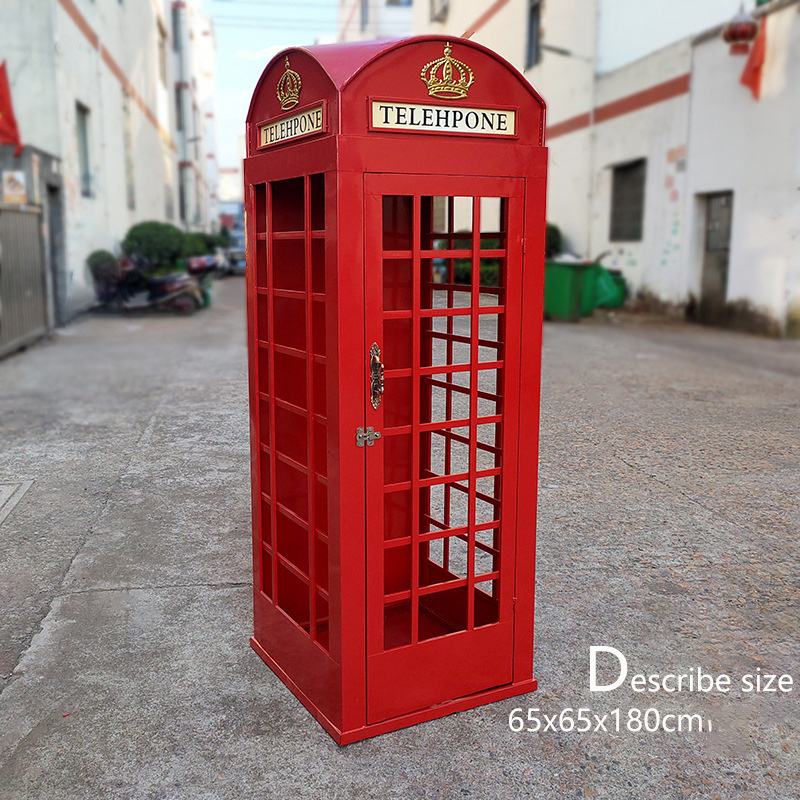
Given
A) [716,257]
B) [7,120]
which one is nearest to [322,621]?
[7,120]

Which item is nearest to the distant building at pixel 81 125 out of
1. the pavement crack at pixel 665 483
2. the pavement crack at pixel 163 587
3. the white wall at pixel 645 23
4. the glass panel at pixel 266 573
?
the pavement crack at pixel 163 587

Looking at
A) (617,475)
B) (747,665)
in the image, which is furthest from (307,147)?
(617,475)

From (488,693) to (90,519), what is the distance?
2.73 metres

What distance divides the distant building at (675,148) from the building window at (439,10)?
17.8 ft

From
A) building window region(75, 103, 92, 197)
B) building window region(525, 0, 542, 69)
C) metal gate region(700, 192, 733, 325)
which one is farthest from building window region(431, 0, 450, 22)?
metal gate region(700, 192, 733, 325)

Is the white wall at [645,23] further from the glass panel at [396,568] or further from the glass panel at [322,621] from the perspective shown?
the glass panel at [322,621]

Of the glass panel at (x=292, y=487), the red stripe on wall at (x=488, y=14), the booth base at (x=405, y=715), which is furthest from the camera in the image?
the red stripe on wall at (x=488, y=14)

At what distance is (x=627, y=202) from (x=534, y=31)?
6106 mm

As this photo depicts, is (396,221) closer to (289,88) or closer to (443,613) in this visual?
(289,88)

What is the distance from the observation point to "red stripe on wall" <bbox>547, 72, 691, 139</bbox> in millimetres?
14672

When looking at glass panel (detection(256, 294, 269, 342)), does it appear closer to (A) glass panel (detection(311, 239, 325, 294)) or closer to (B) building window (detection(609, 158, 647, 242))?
(A) glass panel (detection(311, 239, 325, 294))

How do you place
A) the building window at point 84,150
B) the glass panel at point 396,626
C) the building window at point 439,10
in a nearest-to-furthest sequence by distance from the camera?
the glass panel at point 396,626, the building window at point 84,150, the building window at point 439,10

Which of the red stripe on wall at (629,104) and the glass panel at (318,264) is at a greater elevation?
the red stripe on wall at (629,104)

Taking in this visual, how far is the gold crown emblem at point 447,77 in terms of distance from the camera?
2.48 m
